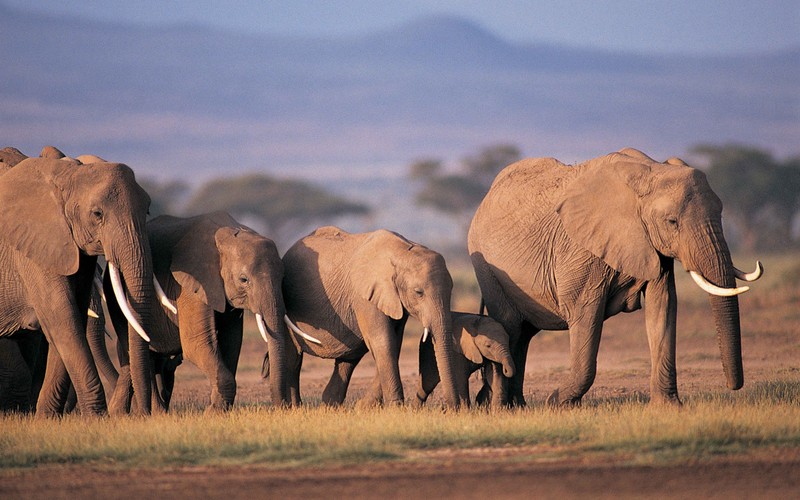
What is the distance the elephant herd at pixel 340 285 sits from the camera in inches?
452

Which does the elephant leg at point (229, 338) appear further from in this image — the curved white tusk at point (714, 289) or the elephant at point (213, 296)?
the curved white tusk at point (714, 289)

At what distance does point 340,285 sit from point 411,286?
1149 millimetres

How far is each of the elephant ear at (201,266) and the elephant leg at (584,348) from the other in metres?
3.31

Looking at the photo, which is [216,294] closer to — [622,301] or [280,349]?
[280,349]

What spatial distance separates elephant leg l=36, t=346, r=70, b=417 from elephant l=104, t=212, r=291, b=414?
1.58ft

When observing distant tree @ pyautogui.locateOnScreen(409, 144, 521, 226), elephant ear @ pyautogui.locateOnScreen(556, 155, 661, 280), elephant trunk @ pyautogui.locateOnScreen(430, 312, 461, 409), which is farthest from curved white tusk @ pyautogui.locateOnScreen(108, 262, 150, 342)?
distant tree @ pyautogui.locateOnScreen(409, 144, 521, 226)

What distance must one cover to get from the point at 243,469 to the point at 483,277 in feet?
16.3

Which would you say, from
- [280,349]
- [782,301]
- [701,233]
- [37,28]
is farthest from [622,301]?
[37,28]

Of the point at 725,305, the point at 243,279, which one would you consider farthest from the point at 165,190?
the point at 725,305

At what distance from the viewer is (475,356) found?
12.5 meters

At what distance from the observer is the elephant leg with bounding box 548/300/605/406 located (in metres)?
12.1

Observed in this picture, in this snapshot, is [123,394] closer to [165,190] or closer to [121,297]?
[121,297]

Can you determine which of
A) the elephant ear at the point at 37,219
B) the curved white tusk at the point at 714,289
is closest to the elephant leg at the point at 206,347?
the elephant ear at the point at 37,219

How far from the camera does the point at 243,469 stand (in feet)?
29.8
